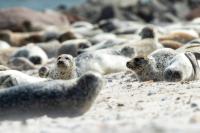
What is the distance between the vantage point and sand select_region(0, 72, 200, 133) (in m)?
4.86

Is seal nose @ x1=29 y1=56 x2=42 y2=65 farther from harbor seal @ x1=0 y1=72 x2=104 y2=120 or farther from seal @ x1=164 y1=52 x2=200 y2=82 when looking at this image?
harbor seal @ x1=0 y1=72 x2=104 y2=120

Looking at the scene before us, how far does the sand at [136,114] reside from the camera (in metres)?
4.86

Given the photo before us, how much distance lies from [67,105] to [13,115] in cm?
56

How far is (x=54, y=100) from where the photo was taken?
6480mm

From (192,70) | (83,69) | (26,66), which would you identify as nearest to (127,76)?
(83,69)

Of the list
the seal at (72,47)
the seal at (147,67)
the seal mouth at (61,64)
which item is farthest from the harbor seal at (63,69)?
the seal at (72,47)

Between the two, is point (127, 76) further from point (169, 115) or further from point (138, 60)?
point (169, 115)

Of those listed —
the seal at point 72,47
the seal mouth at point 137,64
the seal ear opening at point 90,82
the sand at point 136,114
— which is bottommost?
the sand at point 136,114

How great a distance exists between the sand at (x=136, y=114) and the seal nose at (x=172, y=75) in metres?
0.13

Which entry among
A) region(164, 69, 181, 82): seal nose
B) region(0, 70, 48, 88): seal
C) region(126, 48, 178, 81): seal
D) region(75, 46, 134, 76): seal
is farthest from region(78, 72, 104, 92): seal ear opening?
region(75, 46, 134, 76): seal

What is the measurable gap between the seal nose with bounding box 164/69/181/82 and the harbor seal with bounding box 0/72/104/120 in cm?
222

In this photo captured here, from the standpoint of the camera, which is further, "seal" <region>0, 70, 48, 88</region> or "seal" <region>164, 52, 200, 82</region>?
"seal" <region>164, 52, 200, 82</region>

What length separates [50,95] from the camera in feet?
21.3

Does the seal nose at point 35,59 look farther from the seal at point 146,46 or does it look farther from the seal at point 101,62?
the seal at point 101,62
